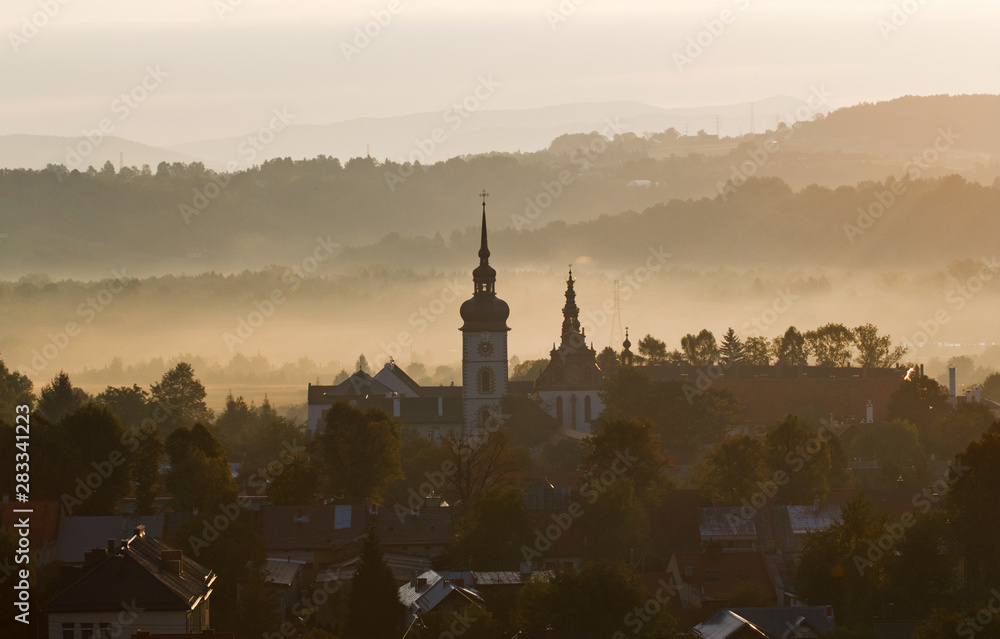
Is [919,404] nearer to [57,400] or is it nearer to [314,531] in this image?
[57,400]

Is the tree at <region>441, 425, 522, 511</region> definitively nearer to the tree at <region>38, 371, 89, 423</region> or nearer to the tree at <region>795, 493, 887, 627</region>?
the tree at <region>795, 493, 887, 627</region>

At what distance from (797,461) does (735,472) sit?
4.74 m

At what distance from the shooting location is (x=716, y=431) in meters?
157

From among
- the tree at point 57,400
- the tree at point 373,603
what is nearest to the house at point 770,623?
the tree at point 373,603

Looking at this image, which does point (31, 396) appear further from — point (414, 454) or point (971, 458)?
point (971, 458)

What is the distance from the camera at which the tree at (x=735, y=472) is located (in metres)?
113

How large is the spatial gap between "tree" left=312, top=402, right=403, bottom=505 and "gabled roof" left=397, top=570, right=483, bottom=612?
24.8 metres

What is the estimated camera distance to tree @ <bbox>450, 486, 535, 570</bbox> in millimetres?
96125

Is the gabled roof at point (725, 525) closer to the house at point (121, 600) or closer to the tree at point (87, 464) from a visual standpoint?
the tree at point (87, 464)

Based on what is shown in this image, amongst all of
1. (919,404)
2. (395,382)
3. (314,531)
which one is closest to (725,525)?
(314,531)

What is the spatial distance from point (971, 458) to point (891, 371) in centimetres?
9021

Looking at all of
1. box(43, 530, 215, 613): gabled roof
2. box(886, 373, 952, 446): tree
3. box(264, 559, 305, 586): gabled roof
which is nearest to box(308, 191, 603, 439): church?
box(886, 373, 952, 446): tree

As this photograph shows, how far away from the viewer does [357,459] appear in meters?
116

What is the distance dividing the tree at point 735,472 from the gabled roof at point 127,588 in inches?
1631
